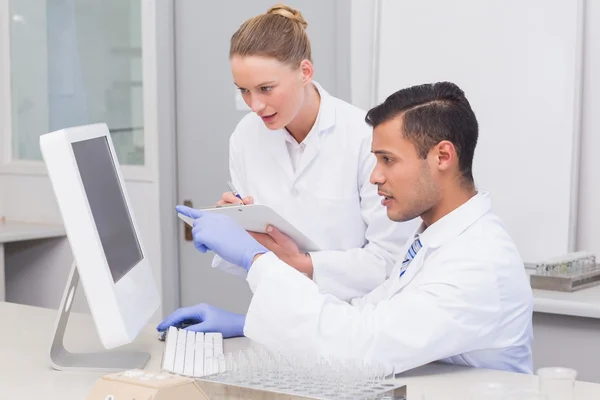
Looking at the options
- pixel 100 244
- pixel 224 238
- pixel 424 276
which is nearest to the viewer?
pixel 100 244

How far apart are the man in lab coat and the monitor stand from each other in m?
0.25

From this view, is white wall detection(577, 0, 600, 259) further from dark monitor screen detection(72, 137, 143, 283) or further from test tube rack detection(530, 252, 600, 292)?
dark monitor screen detection(72, 137, 143, 283)

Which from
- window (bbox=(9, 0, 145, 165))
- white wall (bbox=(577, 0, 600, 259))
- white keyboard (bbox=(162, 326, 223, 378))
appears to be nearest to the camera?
white keyboard (bbox=(162, 326, 223, 378))

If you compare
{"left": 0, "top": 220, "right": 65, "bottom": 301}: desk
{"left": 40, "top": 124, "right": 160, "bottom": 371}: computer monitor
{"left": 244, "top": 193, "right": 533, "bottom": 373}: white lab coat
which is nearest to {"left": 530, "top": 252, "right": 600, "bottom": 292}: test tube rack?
{"left": 244, "top": 193, "right": 533, "bottom": 373}: white lab coat

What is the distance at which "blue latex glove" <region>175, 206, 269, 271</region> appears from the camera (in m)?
1.61

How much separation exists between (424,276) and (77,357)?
0.68m

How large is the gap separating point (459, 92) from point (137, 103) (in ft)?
7.53

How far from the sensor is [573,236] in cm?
273

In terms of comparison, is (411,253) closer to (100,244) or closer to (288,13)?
(100,244)

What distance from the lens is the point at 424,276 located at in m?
1.53

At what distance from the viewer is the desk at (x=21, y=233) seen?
140 inches

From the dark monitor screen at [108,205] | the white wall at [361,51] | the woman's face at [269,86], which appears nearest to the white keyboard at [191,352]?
the dark monitor screen at [108,205]

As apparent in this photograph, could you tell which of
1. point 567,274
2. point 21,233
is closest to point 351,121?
point 567,274

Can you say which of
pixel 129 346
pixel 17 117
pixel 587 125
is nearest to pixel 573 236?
pixel 587 125
